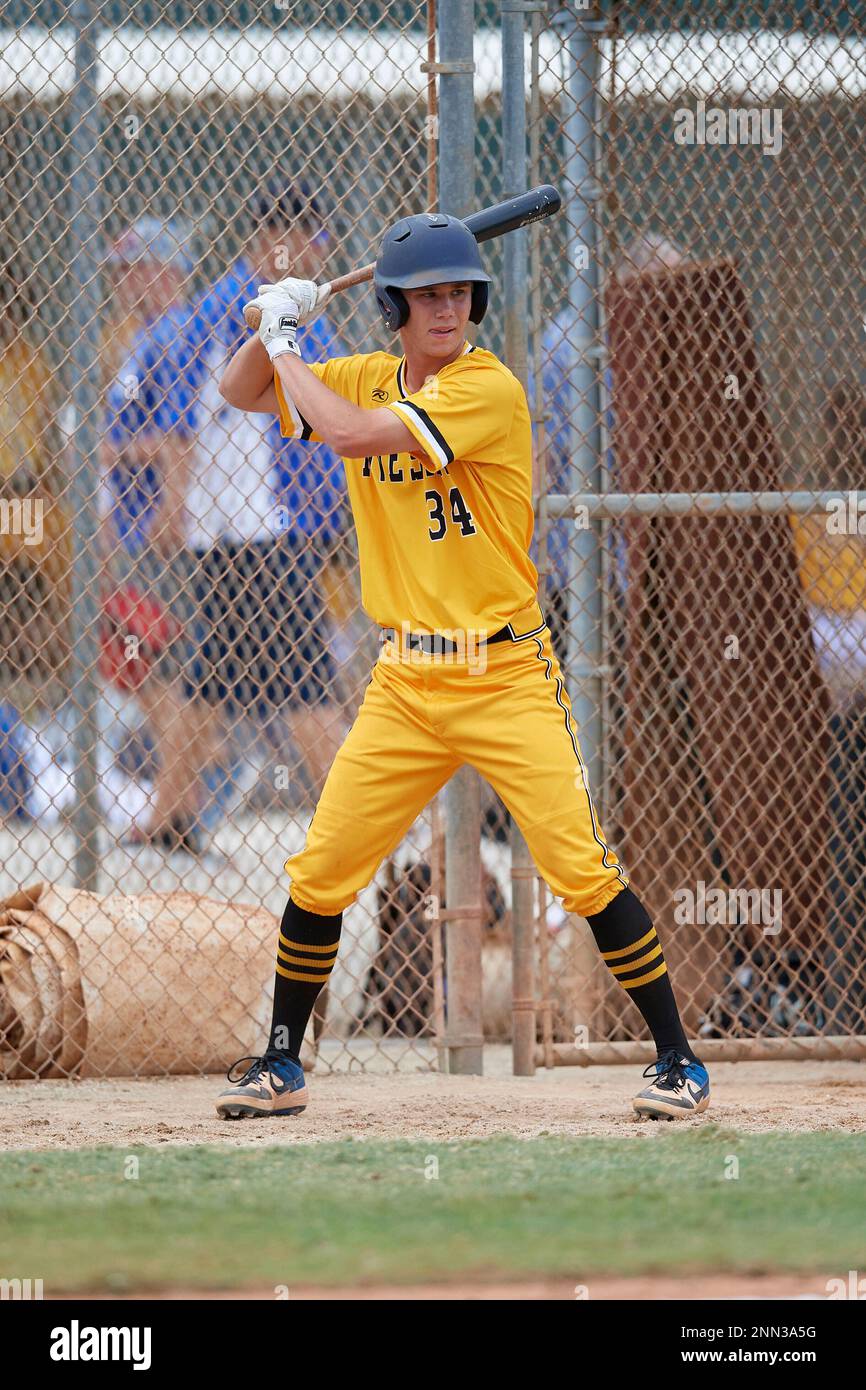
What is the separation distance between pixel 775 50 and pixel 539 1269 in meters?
4.09

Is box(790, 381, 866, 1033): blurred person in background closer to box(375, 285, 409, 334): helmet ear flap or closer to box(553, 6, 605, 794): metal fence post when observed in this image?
box(553, 6, 605, 794): metal fence post

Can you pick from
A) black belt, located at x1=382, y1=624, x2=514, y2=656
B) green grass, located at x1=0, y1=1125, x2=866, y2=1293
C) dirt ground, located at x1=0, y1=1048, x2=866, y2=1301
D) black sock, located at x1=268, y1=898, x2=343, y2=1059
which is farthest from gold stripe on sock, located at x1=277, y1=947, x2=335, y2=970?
black belt, located at x1=382, y1=624, x2=514, y2=656

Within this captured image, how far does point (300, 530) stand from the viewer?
5.78 meters

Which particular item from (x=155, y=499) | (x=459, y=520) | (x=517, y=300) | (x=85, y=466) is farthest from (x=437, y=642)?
(x=155, y=499)

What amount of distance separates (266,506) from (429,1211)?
11.5 feet

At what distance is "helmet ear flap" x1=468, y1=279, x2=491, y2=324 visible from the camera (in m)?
4.04

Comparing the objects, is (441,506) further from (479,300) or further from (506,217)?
(506,217)

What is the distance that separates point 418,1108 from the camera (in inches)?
168

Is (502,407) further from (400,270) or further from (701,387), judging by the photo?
(701,387)

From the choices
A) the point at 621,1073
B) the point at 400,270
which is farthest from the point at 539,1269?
the point at 621,1073

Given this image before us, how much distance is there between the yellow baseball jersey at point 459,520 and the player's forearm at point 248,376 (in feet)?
1.07

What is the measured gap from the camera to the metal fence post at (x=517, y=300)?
4.91 m

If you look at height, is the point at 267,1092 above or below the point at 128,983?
below

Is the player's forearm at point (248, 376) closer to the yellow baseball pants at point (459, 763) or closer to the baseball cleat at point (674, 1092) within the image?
the yellow baseball pants at point (459, 763)
